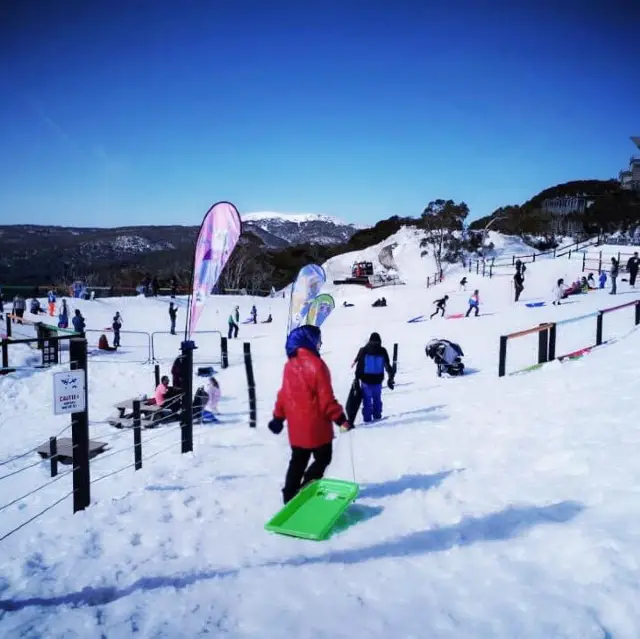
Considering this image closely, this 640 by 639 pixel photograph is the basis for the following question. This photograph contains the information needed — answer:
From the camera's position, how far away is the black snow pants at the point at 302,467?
3848mm

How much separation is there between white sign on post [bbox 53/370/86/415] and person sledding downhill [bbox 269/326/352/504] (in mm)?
1724

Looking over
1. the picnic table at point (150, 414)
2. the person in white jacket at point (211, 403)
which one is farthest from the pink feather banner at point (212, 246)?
the picnic table at point (150, 414)

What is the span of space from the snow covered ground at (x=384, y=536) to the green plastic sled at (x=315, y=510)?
0.30 feet

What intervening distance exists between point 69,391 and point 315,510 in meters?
2.30

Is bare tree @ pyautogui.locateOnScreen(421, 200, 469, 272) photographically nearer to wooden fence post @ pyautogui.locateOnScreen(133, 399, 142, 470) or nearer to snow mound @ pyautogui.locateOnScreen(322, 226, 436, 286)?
snow mound @ pyautogui.locateOnScreen(322, 226, 436, 286)

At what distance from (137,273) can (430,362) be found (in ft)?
216

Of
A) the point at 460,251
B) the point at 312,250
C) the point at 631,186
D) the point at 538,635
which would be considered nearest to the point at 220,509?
the point at 538,635

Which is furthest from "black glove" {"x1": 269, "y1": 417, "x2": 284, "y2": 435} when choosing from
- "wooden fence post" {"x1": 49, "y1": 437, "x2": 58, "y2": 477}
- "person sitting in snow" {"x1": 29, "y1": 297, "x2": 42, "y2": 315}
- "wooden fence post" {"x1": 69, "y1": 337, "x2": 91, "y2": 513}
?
"person sitting in snow" {"x1": 29, "y1": 297, "x2": 42, "y2": 315}

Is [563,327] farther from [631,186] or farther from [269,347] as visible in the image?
[631,186]

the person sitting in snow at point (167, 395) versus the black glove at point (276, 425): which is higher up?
the black glove at point (276, 425)

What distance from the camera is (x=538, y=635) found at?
94.7 inches

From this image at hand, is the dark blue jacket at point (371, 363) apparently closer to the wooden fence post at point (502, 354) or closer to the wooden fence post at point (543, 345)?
the wooden fence post at point (502, 354)

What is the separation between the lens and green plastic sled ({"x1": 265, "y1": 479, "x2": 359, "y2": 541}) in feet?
11.4

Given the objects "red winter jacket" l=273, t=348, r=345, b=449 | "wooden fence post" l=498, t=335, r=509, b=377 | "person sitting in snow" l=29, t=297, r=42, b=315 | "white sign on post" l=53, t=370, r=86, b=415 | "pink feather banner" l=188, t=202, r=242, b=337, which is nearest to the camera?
"red winter jacket" l=273, t=348, r=345, b=449
